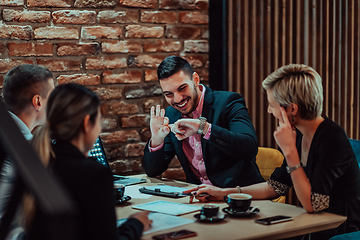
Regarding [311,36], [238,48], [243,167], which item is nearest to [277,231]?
[243,167]

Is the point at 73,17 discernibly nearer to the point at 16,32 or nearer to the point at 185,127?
the point at 16,32

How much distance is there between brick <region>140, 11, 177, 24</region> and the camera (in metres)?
2.84

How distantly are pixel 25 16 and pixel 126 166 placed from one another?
122 centimetres

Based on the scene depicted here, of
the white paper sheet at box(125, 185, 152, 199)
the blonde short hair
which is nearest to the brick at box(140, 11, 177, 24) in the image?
the white paper sheet at box(125, 185, 152, 199)

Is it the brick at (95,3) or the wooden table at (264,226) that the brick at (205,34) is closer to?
the brick at (95,3)

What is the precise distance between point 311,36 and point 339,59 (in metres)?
0.37

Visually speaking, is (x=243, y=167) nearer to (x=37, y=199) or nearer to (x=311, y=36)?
(x=311, y=36)

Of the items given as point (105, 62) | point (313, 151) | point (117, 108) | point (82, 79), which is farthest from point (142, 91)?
point (313, 151)

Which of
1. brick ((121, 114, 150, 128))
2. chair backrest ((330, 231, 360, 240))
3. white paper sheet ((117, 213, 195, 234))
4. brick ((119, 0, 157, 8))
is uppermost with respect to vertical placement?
brick ((119, 0, 157, 8))

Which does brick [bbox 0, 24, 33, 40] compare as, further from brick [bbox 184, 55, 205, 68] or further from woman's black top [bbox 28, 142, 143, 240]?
woman's black top [bbox 28, 142, 143, 240]

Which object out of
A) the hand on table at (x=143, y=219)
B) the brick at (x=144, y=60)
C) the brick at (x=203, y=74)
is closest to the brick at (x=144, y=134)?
the brick at (x=144, y=60)

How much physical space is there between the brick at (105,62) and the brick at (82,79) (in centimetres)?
6

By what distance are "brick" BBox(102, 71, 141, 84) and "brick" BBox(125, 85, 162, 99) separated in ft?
0.19

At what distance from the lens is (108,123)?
2.78 meters
